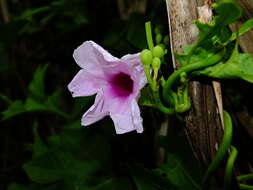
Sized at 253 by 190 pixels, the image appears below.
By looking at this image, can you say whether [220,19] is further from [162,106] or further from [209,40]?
[162,106]

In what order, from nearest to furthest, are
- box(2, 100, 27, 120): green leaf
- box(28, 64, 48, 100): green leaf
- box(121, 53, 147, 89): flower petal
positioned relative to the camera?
box(121, 53, 147, 89): flower petal, box(2, 100, 27, 120): green leaf, box(28, 64, 48, 100): green leaf

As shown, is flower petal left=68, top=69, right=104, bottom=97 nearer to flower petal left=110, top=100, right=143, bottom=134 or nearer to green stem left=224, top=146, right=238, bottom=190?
flower petal left=110, top=100, right=143, bottom=134

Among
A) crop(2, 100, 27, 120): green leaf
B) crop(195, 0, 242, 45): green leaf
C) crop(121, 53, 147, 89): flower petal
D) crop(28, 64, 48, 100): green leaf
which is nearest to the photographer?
crop(195, 0, 242, 45): green leaf

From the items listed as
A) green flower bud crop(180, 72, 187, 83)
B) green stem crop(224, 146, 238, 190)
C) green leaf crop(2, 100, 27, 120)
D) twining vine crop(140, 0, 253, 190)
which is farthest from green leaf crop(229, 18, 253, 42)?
green leaf crop(2, 100, 27, 120)

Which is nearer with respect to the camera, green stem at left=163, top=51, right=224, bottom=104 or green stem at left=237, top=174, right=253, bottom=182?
green stem at left=163, top=51, right=224, bottom=104

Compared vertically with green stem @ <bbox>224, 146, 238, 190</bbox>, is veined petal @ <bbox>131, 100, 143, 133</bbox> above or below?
above

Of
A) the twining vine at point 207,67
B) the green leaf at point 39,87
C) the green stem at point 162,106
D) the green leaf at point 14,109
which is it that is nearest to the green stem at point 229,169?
the twining vine at point 207,67

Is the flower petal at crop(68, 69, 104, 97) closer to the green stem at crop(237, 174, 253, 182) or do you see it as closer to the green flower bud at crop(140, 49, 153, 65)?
the green flower bud at crop(140, 49, 153, 65)

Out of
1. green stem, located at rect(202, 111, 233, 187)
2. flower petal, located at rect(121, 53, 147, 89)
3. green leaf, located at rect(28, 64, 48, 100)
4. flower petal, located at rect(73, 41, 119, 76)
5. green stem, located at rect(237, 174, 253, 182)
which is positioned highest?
flower petal, located at rect(73, 41, 119, 76)

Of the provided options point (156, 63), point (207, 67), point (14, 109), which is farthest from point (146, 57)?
point (14, 109)
